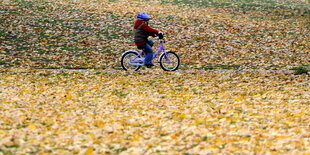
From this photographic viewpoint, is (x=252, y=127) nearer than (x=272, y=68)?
Yes

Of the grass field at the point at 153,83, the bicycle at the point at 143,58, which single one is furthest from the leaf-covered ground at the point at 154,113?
the bicycle at the point at 143,58

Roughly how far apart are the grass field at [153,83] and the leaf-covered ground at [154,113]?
25 millimetres

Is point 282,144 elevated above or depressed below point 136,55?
below

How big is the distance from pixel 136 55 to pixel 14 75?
12.5ft

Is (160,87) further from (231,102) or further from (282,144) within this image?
(282,144)

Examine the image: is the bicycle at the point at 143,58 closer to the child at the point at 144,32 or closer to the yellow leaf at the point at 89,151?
the child at the point at 144,32

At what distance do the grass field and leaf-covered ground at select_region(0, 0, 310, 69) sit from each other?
0.17ft

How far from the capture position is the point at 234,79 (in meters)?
12.0

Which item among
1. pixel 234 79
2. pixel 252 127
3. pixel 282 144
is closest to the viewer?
pixel 282 144

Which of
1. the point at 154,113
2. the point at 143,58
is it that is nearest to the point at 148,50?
the point at 143,58

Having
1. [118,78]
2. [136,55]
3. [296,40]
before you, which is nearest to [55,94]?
[118,78]

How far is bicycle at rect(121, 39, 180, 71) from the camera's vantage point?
522 inches

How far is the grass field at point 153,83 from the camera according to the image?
21.1 feet

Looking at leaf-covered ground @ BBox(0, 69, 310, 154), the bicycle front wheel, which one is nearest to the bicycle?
the bicycle front wheel
